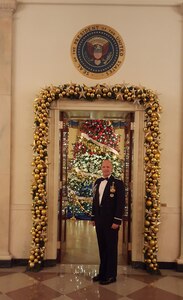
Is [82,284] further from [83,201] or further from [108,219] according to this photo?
[83,201]

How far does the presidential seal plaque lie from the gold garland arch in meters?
0.30

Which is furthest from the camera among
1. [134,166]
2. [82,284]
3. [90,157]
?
[90,157]

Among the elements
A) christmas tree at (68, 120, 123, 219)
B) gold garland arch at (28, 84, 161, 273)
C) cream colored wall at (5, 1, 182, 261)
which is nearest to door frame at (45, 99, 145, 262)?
gold garland arch at (28, 84, 161, 273)

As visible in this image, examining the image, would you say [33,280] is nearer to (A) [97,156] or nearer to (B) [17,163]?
(B) [17,163]

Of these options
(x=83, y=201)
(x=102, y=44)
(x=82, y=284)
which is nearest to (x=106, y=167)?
(x=82, y=284)

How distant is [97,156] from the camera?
8.81 m

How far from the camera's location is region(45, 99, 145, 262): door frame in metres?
4.62

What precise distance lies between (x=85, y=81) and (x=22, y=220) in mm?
2242

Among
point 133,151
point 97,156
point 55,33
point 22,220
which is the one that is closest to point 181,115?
point 133,151

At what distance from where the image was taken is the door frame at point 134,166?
182 inches

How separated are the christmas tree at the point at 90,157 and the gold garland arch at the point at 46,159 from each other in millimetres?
4095

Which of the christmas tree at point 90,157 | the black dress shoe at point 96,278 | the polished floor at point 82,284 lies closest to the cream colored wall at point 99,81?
the polished floor at point 82,284

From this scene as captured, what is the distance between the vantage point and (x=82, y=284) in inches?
157

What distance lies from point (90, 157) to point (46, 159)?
4318 mm
